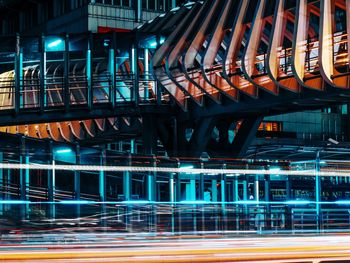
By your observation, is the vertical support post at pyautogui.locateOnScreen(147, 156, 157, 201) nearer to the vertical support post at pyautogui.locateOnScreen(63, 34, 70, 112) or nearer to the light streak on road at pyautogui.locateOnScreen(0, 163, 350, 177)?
the light streak on road at pyautogui.locateOnScreen(0, 163, 350, 177)

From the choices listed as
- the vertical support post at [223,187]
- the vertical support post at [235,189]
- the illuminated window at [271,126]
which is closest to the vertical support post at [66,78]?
the vertical support post at [223,187]

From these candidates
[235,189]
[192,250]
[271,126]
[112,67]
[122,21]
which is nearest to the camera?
[192,250]

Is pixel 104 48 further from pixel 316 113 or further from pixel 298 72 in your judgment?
pixel 316 113

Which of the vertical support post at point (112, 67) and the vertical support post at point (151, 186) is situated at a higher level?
the vertical support post at point (112, 67)

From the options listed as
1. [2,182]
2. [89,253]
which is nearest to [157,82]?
[2,182]

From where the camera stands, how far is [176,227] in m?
14.7

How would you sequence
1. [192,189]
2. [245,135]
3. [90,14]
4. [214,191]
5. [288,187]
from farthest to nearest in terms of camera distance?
1. [90,14]
2. [245,135]
3. [214,191]
4. [192,189]
5. [288,187]

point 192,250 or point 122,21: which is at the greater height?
point 122,21

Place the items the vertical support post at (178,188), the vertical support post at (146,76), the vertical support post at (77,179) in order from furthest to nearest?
the vertical support post at (146,76), the vertical support post at (178,188), the vertical support post at (77,179)

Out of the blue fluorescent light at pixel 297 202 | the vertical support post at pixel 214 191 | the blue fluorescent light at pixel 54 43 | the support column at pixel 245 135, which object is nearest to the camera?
the blue fluorescent light at pixel 297 202

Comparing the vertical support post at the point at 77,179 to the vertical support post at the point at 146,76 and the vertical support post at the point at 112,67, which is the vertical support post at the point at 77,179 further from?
the vertical support post at the point at 146,76

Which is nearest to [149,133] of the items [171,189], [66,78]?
[66,78]

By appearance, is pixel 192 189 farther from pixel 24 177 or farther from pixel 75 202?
pixel 24 177

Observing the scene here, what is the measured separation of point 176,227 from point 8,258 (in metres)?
5.54
